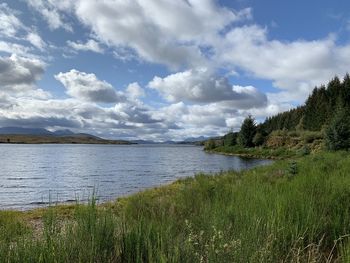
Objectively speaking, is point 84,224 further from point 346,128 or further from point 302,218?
point 346,128

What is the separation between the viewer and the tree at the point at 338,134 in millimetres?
44375

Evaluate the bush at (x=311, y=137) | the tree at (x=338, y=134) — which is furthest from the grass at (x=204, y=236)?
the bush at (x=311, y=137)

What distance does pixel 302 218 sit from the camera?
228 inches

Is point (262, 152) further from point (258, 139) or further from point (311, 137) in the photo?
point (258, 139)

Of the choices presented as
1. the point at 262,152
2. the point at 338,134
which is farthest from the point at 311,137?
the point at 338,134

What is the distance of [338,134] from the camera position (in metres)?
45.0

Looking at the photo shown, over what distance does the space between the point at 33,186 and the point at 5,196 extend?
494cm

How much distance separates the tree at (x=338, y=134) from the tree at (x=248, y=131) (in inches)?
1856

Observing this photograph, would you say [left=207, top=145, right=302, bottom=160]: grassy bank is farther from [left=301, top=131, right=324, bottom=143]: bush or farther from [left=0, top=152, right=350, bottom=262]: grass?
[left=0, top=152, right=350, bottom=262]: grass

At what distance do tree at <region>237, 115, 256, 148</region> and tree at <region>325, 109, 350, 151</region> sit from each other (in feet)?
155

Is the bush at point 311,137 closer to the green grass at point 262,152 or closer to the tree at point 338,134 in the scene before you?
the green grass at point 262,152

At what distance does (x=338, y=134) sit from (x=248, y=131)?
49.4 metres

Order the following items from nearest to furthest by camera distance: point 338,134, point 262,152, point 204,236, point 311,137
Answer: point 204,236
point 338,134
point 311,137
point 262,152

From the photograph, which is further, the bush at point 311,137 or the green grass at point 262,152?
the bush at point 311,137
